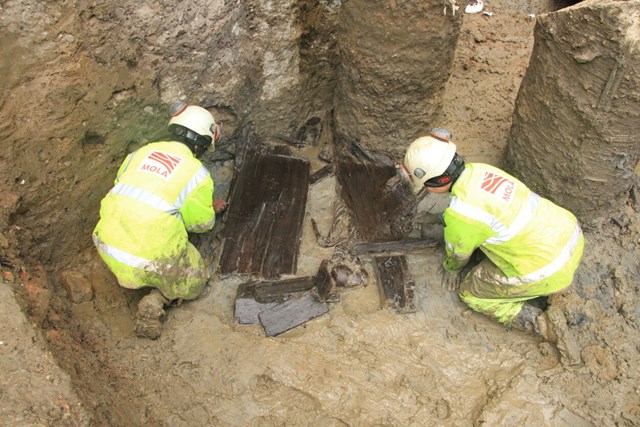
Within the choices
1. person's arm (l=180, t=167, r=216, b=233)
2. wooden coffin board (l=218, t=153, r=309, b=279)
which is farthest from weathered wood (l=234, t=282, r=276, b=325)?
person's arm (l=180, t=167, r=216, b=233)

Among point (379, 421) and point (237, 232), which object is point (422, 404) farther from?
point (237, 232)

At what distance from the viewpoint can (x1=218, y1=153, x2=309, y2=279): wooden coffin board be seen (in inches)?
181

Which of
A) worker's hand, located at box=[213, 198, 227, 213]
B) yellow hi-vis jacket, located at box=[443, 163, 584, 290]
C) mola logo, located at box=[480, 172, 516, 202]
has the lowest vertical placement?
worker's hand, located at box=[213, 198, 227, 213]

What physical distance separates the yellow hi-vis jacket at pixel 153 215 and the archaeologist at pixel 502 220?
1.66 m

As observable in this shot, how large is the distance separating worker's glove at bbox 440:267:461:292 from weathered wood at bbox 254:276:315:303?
1.16m

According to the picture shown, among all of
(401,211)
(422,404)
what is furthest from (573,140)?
(422,404)

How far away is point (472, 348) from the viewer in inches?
162

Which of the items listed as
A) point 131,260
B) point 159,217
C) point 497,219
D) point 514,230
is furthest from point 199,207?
point 514,230

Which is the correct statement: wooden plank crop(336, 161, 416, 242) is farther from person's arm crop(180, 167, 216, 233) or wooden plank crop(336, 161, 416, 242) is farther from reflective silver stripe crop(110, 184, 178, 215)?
reflective silver stripe crop(110, 184, 178, 215)

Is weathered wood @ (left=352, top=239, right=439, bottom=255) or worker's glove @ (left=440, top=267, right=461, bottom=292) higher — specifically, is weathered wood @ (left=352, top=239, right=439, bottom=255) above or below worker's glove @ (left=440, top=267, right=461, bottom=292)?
above

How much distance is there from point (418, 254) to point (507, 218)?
116cm

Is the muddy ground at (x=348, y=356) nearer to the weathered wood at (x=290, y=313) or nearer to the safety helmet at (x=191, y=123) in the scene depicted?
the weathered wood at (x=290, y=313)

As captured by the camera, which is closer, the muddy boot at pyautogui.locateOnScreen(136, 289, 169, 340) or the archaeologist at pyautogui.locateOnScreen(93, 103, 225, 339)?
the archaeologist at pyautogui.locateOnScreen(93, 103, 225, 339)

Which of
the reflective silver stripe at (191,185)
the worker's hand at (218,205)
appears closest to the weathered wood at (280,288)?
the worker's hand at (218,205)
